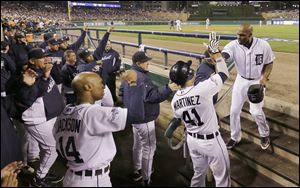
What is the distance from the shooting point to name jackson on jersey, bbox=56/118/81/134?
7.54 ft

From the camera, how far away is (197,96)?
9.21 ft

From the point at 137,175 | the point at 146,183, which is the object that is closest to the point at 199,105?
the point at 146,183

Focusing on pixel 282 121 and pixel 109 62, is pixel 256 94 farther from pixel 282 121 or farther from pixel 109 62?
pixel 109 62

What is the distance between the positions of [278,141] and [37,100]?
307 cm

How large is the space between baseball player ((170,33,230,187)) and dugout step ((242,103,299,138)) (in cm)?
119

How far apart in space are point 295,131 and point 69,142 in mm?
2737

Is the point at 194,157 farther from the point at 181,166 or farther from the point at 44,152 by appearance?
the point at 44,152

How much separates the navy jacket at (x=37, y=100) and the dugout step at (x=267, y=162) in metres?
2.47

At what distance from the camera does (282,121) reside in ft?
12.5

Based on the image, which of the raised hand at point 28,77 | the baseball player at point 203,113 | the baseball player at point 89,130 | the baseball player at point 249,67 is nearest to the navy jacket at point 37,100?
the raised hand at point 28,77

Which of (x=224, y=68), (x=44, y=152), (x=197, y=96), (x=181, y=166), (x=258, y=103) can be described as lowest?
(x=181, y=166)

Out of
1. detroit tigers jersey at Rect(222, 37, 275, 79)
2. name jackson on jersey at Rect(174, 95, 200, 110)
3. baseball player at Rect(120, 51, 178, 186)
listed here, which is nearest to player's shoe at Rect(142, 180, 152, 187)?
baseball player at Rect(120, 51, 178, 186)

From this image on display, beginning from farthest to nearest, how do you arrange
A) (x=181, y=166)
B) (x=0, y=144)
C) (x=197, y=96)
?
(x=181, y=166)
(x=197, y=96)
(x=0, y=144)

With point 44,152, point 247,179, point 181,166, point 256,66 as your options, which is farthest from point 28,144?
point 256,66
